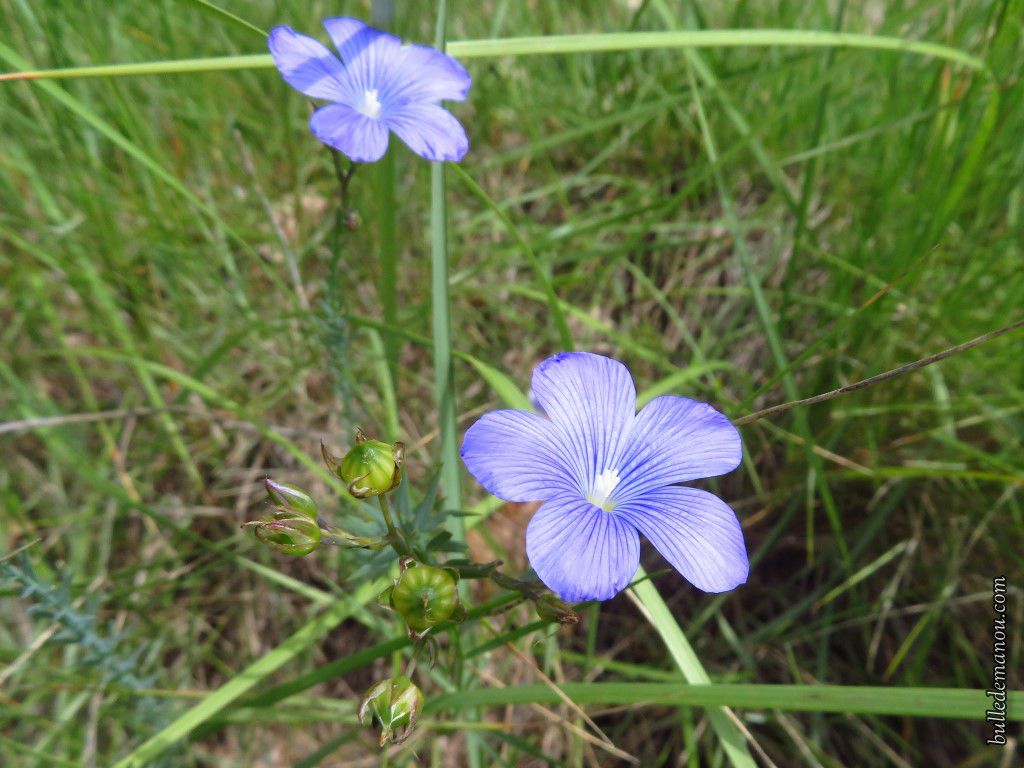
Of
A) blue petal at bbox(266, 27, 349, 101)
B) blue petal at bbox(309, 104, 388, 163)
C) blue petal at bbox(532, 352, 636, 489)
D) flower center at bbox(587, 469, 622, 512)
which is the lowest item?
flower center at bbox(587, 469, 622, 512)

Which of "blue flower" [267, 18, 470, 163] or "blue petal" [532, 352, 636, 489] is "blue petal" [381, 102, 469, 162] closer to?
"blue flower" [267, 18, 470, 163]

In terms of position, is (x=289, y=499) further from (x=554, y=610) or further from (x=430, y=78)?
(x=430, y=78)

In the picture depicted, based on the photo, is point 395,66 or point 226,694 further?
point 395,66

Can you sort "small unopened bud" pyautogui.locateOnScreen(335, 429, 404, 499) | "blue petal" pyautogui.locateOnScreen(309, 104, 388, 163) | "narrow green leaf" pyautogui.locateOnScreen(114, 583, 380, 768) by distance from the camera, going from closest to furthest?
"small unopened bud" pyautogui.locateOnScreen(335, 429, 404, 499), "blue petal" pyautogui.locateOnScreen(309, 104, 388, 163), "narrow green leaf" pyautogui.locateOnScreen(114, 583, 380, 768)

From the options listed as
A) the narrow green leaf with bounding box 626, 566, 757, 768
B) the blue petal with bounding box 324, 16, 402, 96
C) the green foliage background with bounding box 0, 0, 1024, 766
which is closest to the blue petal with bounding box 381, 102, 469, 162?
the blue petal with bounding box 324, 16, 402, 96

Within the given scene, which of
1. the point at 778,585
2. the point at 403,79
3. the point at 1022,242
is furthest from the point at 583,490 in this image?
the point at 1022,242

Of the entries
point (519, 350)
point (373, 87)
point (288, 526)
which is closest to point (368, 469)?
point (288, 526)

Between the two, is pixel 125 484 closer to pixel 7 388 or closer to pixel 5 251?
pixel 7 388
